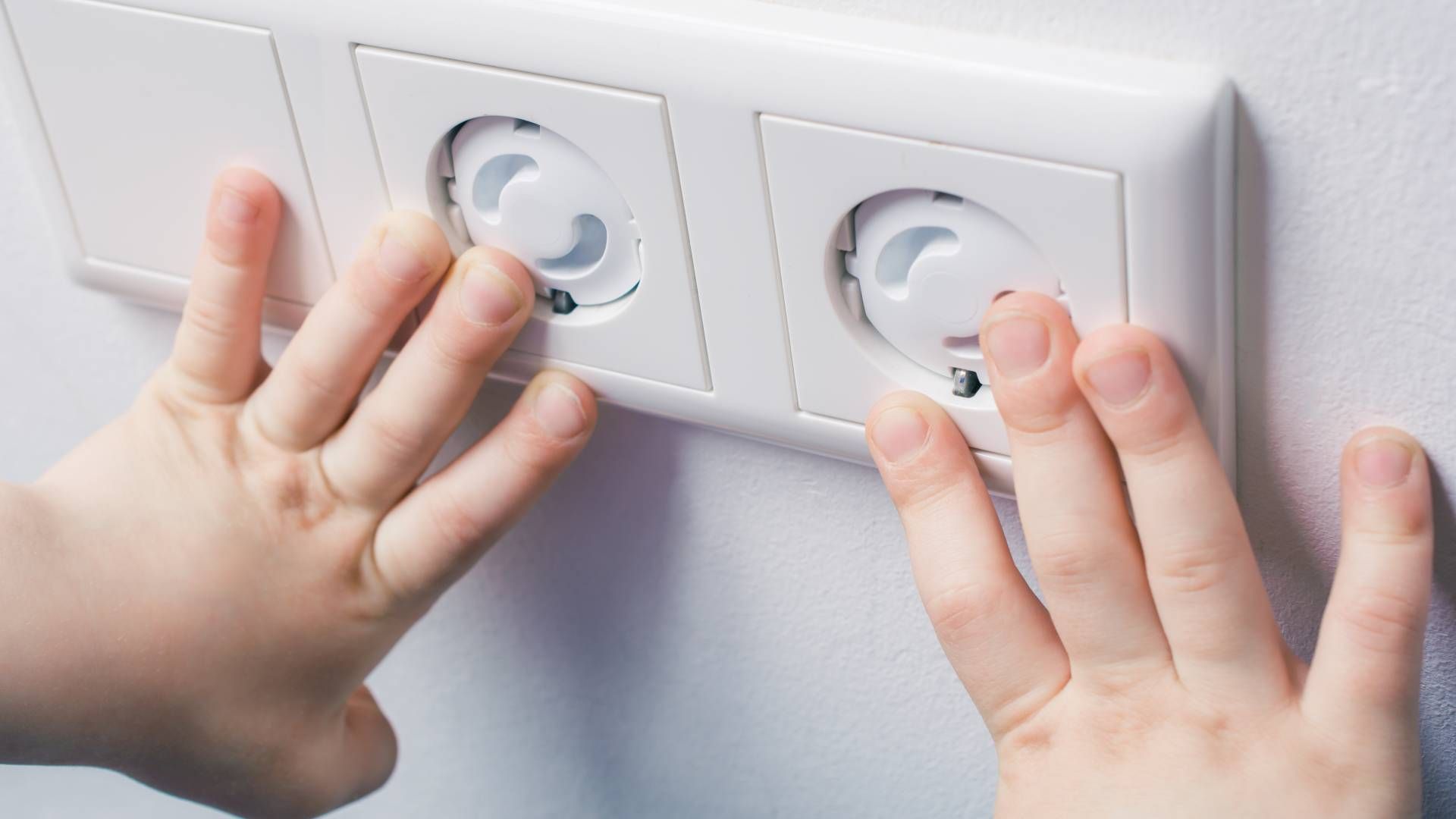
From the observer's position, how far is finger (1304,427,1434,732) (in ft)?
0.97

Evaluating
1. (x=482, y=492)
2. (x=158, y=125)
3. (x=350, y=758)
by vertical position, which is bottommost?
(x=350, y=758)

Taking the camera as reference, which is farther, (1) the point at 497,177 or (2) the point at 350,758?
(2) the point at 350,758

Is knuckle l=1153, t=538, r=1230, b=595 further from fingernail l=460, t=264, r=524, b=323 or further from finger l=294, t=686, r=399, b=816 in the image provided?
finger l=294, t=686, r=399, b=816

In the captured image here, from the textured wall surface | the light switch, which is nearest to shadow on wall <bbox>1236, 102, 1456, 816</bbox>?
the textured wall surface

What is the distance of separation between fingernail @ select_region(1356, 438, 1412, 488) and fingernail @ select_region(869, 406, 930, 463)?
0.09m

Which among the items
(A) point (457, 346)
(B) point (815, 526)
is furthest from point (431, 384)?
(B) point (815, 526)

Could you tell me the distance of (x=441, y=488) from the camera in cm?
40

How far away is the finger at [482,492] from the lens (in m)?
0.38

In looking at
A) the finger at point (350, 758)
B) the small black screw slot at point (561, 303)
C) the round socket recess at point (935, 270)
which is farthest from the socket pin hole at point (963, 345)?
the finger at point (350, 758)

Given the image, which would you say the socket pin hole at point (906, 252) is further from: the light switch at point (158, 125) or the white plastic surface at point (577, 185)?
the light switch at point (158, 125)

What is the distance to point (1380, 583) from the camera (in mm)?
298

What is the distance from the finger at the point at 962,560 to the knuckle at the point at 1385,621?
0.22ft

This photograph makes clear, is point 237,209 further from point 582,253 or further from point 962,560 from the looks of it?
point 962,560

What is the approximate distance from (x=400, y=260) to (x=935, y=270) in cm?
14
